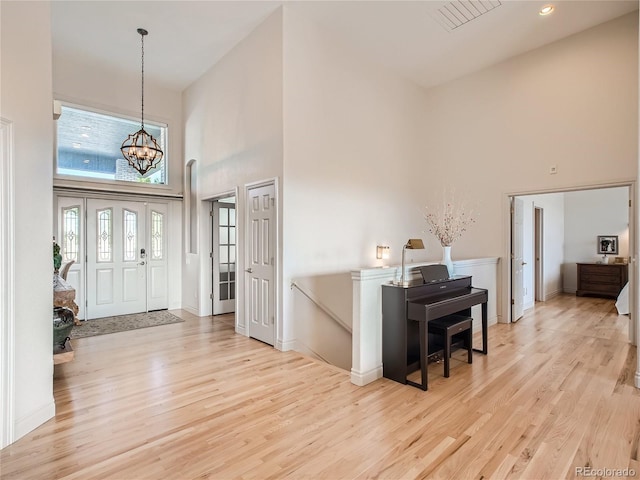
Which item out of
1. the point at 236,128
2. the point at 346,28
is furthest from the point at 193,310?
the point at 346,28

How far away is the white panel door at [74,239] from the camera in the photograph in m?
5.69

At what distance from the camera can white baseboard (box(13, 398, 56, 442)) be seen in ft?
7.83

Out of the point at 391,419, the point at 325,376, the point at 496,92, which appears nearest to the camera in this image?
the point at 391,419

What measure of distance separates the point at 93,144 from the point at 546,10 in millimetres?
7251

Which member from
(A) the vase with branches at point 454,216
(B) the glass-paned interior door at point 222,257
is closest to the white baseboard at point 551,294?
(A) the vase with branches at point 454,216

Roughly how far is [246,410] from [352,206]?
326 centimetres

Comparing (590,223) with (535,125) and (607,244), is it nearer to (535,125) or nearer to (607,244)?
(607,244)

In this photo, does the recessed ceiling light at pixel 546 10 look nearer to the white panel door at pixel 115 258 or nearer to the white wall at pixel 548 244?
the white wall at pixel 548 244

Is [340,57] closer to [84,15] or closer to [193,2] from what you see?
[193,2]

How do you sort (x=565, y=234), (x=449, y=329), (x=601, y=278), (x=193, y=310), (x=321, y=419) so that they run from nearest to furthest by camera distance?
(x=321, y=419) < (x=449, y=329) < (x=193, y=310) < (x=601, y=278) < (x=565, y=234)

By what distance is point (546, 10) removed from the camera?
442cm

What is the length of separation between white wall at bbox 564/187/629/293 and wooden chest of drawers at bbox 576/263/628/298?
47 centimetres

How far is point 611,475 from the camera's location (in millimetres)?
1998

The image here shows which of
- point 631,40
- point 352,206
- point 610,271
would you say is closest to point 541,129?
point 631,40
